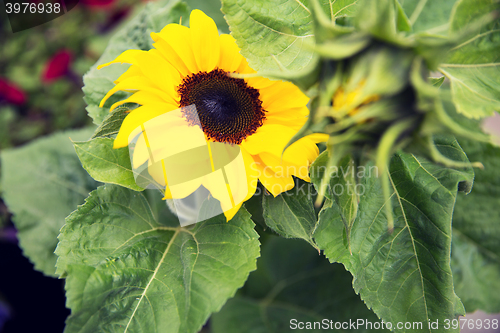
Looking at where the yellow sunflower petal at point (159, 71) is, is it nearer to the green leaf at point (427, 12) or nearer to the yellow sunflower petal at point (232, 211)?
the yellow sunflower petal at point (232, 211)

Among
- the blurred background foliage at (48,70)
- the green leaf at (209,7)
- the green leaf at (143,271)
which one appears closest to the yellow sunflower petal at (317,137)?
the green leaf at (143,271)

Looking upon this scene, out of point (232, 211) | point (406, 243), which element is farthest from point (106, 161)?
point (406, 243)

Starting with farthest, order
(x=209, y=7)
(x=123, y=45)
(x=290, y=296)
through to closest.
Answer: (x=290, y=296) < (x=209, y=7) < (x=123, y=45)

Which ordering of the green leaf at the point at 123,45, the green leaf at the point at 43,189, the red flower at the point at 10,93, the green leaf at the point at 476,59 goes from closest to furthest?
the green leaf at the point at 476,59
the green leaf at the point at 123,45
the green leaf at the point at 43,189
the red flower at the point at 10,93

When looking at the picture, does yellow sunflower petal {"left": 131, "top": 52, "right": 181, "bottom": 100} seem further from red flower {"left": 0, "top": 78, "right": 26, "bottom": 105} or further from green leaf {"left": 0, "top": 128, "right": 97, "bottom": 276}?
red flower {"left": 0, "top": 78, "right": 26, "bottom": 105}

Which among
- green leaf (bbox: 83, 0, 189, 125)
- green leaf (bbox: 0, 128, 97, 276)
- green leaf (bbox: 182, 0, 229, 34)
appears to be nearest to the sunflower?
green leaf (bbox: 83, 0, 189, 125)

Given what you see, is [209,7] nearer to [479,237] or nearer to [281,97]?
[281,97]

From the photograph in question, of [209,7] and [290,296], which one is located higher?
[209,7]
